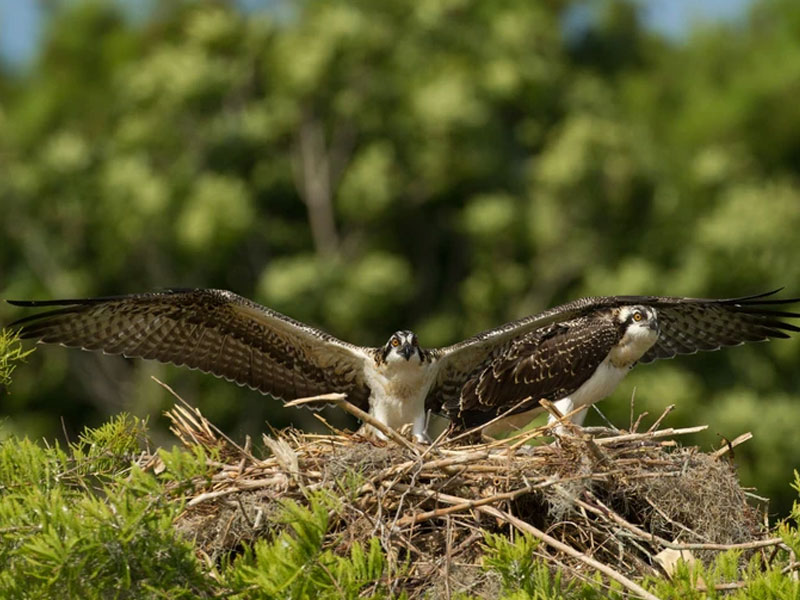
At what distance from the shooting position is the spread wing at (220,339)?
908cm

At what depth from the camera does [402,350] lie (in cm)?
899

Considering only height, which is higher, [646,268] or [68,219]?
[68,219]

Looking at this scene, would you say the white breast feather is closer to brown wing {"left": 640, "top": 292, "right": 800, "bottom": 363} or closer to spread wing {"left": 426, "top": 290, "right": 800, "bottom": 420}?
spread wing {"left": 426, "top": 290, "right": 800, "bottom": 420}

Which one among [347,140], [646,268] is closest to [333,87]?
[347,140]

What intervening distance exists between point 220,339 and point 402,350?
4.31 feet

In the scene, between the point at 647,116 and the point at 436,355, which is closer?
the point at 436,355

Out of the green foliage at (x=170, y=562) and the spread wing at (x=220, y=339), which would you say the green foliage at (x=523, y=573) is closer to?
the green foliage at (x=170, y=562)

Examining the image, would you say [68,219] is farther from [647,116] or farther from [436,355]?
[436,355]

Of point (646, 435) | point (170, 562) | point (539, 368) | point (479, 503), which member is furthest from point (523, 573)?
point (539, 368)

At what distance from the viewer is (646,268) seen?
22.9 metres

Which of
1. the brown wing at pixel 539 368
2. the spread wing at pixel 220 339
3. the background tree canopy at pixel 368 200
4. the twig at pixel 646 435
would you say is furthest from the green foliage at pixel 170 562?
the background tree canopy at pixel 368 200

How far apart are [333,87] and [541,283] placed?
5.15 m

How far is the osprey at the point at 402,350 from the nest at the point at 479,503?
1525 millimetres

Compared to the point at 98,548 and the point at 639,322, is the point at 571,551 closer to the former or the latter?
the point at 98,548
